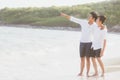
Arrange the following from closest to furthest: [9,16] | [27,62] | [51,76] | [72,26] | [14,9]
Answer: [51,76], [27,62], [72,26], [9,16], [14,9]

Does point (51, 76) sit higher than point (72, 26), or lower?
higher

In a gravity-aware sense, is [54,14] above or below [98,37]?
below

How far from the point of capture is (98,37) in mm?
11211

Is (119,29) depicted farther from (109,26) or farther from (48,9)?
(48,9)

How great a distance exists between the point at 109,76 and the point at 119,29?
55.7 meters

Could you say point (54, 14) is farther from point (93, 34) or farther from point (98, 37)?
point (98, 37)

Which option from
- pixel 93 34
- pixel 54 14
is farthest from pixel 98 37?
pixel 54 14

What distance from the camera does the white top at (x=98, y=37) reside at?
1118cm

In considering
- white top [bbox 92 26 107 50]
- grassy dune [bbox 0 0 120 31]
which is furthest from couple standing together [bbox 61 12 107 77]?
grassy dune [bbox 0 0 120 31]

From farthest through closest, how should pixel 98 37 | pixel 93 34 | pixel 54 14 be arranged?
pixel 54 14 < pixel 93 34 < pixel 98 37

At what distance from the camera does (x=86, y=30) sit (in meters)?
11.3

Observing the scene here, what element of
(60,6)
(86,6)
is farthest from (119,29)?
(60,6)

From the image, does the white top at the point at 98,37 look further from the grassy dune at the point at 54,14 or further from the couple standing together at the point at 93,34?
the grassy dune at the point at 54,14

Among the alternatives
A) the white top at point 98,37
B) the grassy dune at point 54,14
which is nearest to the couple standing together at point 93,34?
the white top at point 98,37
